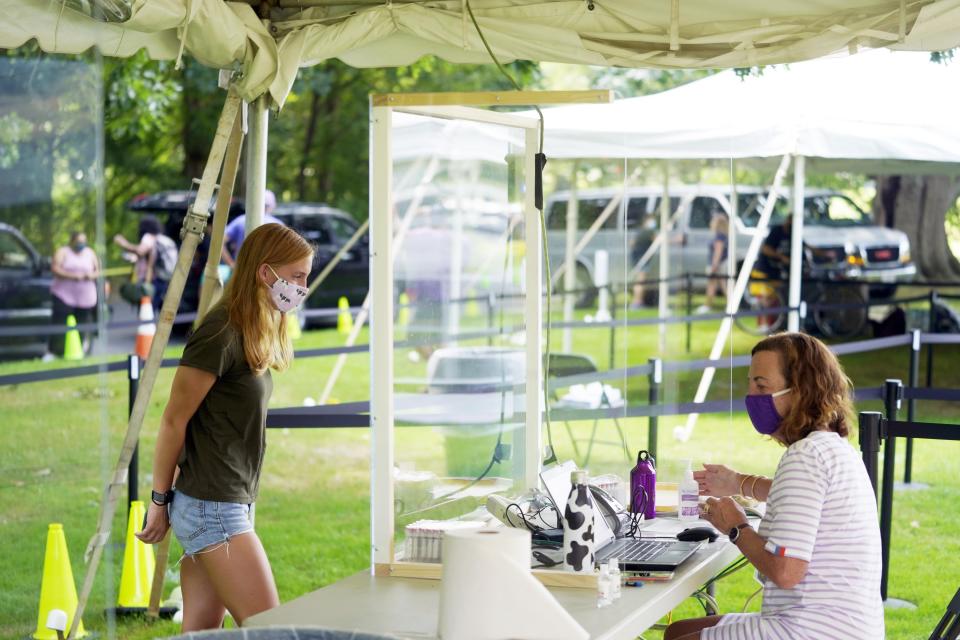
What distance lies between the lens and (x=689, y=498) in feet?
12.7

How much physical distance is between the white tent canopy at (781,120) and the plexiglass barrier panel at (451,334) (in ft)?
12.2

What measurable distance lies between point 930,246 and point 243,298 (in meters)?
13.4

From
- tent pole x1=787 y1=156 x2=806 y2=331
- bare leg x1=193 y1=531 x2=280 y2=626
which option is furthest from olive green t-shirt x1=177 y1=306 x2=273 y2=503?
tent pole x1=787 y1=156 x2=806 y2=331

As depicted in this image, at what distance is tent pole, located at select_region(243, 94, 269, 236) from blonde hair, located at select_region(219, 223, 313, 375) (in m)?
0.82

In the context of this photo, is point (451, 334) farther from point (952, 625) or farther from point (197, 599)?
point (952, 625)

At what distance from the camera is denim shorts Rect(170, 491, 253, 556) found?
3.33 m

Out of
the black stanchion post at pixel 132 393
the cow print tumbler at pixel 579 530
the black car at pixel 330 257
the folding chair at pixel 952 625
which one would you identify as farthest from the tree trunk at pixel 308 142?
the cow print tumbler at pixel 579 530

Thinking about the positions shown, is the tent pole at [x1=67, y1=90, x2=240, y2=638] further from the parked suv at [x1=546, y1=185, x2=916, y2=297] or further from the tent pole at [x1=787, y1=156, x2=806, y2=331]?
the parked suv at [x1=546, y1=185, x2=916, y2=297]

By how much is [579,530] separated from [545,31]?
1.76 m

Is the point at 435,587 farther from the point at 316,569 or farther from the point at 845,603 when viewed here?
the point at 316,569

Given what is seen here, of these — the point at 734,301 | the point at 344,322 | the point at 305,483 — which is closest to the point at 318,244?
the point at 344,322

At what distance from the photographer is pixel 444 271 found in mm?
4332

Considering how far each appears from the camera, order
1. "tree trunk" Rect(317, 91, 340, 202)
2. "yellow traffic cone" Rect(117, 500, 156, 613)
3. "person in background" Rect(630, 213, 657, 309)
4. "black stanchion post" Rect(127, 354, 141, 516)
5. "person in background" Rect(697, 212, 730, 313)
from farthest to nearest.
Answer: "tree trunk" Rect(317, 91, 340, 202)
"person in background" Rect(697, 212, 730, 313)
"person in background" Rect(630, 213, 657, 309)
"black stanchion post" Rect(127, 354, 141, 516)
"yellow traffic cone" Rect(117, 500, 156, 613)

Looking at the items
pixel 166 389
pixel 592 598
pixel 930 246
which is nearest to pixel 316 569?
pixel 592 598
